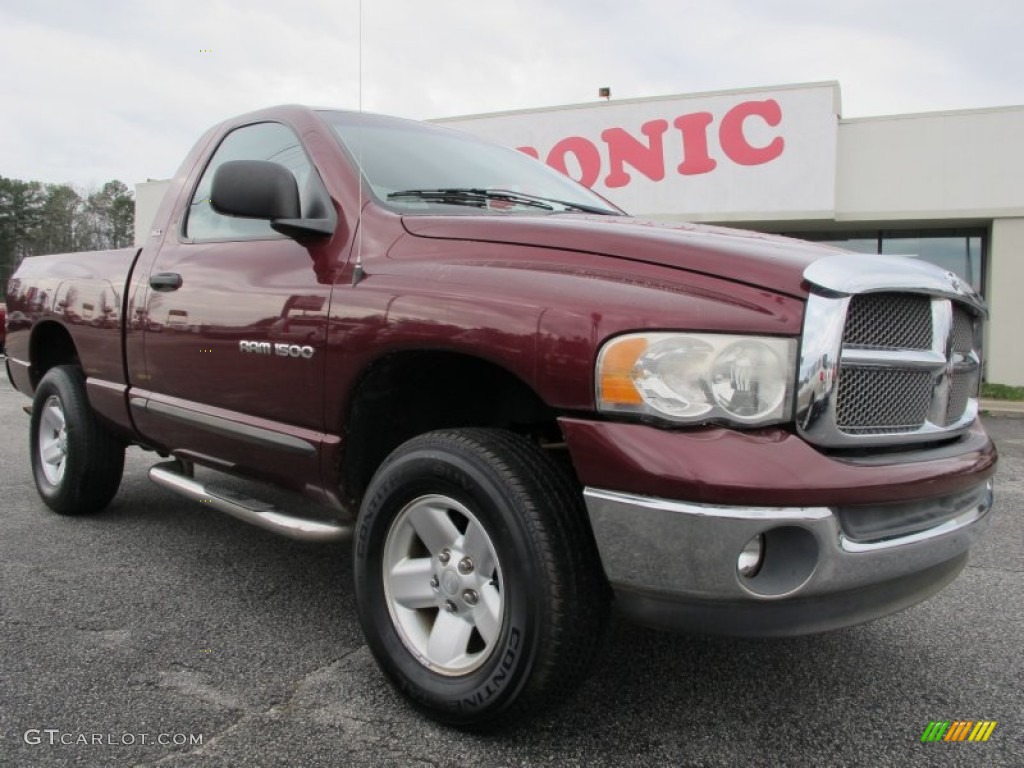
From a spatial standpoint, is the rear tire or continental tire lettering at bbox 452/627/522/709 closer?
continental tire lettering at bbox 452/627/522/709

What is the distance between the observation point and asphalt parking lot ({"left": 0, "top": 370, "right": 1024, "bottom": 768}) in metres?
2.12

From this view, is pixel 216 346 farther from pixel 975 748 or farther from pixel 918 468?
pixel 975 748

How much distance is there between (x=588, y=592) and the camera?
199 centimetres

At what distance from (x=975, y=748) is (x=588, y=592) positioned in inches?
45.2

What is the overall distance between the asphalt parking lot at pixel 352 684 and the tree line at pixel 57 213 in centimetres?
4145

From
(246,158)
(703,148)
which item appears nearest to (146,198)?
(703,148)

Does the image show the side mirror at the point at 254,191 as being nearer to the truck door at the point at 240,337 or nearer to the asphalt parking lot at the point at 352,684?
the truck door at the point at 240,337

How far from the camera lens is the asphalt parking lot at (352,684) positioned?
2.12m

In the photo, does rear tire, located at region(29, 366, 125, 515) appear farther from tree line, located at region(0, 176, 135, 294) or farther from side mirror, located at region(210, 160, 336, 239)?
tree line, located at region(0, 176, 135, 294)

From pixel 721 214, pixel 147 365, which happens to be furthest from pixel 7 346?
pixel 721 214

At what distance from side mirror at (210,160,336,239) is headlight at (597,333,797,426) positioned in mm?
1300

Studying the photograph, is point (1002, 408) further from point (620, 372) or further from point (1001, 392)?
point (620, 372)

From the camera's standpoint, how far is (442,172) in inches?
120

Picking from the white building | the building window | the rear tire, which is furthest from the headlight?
the building window
